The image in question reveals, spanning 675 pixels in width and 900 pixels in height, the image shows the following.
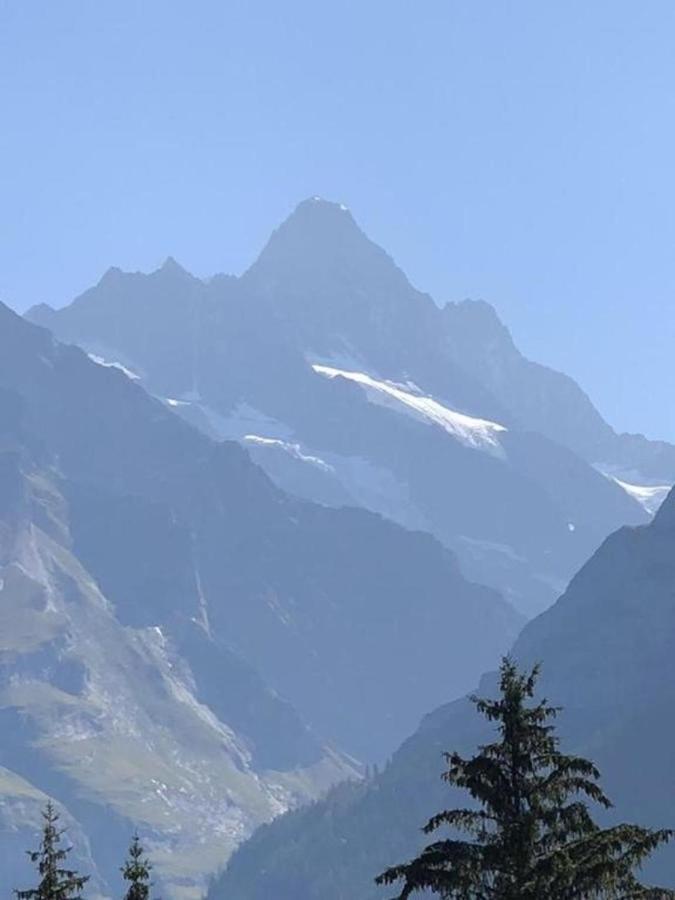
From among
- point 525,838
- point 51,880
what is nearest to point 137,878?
point 51,880

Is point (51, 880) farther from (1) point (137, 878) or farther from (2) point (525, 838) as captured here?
(2) point (525, 838)

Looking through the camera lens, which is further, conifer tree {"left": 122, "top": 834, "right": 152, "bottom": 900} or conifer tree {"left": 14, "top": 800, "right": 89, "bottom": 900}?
conifer tree {"left": 14, "top": 800, "right": 89, "bottom": 900}

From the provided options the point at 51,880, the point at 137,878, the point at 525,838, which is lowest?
the point at 525,838

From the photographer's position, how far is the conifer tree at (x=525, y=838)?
119ft

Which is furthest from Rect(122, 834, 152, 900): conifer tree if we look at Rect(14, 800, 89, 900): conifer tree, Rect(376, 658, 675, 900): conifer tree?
Rect(376, 658, 675, 900): conifer tree

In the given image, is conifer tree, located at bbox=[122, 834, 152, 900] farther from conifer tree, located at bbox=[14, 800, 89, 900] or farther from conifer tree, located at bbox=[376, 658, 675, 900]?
conifer tree, located at bbox=[376, 658, 675, 900]

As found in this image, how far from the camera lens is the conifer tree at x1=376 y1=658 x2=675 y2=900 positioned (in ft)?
119

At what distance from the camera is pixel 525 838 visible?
3762 centimetres

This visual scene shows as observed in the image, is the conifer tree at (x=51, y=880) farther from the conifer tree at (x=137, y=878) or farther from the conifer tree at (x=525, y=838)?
the conifer tree at (x=525, y=838)

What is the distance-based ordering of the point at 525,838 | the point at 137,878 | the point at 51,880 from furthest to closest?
1. the point at 51,880
2. the point at 137,878
3. the point at 525,838

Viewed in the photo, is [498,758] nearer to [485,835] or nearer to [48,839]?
[485,835]

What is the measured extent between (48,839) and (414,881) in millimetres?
11265

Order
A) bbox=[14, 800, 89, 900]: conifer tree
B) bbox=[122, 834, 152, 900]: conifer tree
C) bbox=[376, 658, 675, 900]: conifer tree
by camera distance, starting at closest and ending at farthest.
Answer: bbox=[376, 658, 675, 900]: conifer tree, bbox=[122, 834, 152, 900]: conifer tree, bbox=[14, 800, 89, 900]: conifer tree

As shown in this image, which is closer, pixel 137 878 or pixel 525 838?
pixel 525 838
